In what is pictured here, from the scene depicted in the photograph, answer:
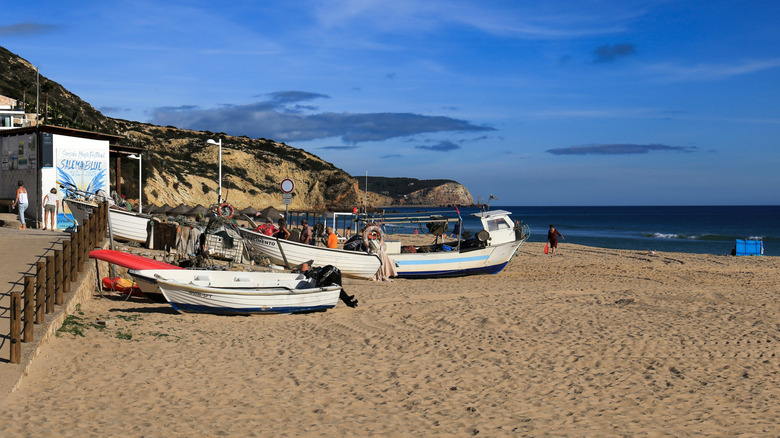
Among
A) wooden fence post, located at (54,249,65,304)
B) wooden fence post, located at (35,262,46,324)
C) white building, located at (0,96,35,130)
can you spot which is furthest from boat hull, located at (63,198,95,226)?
white building, located at (0,96,35,130)

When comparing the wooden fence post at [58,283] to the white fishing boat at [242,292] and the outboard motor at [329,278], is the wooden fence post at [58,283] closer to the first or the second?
the white fishing boat at [242,292]

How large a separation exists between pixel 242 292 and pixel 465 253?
9.67 m

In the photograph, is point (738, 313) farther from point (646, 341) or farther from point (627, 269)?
point (627, 269)

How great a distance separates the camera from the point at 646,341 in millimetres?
11188

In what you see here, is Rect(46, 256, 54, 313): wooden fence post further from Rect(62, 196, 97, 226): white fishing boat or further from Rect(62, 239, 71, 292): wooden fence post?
Rect(62, 196, 97, 226): white fishing boat

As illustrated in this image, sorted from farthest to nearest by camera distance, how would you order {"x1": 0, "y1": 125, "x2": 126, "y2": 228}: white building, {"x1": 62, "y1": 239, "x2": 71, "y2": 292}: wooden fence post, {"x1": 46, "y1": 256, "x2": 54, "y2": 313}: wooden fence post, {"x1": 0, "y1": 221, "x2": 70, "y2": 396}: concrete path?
{"x1": 0, "y1": 125, "x2": 126, "y2": 228}: white building
{"x1": 62, "y1": 239, "x2": 71, "y2": 292}: wooden fence post
{"x1": 46, "y1": 256, "x2": 54, "y2": 313}: wooden fence post
{"x1": 0, "y1": 221, "x2": 70, "y2": 396}: concrete path

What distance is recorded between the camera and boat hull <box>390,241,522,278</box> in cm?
1970

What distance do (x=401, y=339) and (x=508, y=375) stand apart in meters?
2.68

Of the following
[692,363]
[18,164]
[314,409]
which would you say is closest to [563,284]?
[692,363]

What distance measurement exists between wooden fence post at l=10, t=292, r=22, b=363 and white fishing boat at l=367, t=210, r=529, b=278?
12.6m

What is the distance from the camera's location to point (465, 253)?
20328 millimetres

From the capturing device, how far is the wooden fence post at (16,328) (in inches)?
287

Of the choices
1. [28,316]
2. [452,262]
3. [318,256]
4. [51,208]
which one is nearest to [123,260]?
[28,316]

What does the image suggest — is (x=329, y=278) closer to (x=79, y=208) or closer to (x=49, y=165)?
(x=79, y=208)
